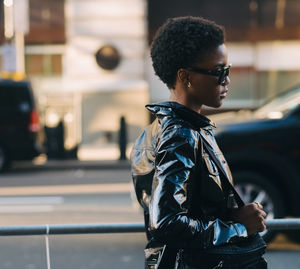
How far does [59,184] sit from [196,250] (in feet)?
30.5

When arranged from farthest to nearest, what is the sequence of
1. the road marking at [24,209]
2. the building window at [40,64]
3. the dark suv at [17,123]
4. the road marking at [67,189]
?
the building window at [40,64] → the dark suv at [17,123] → the road marking at [67,189] → the road marking at [24,209]

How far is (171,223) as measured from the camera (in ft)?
5.01

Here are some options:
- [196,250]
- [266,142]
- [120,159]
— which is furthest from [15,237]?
[120,159]

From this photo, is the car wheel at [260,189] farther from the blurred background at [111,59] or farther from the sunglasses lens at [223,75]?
the blurred background at [111,59]

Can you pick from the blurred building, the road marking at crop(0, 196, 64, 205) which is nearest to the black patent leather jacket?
the road marking at crop(0, 196, 64, 205)

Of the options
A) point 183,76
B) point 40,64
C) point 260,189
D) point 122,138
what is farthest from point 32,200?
point 40,64

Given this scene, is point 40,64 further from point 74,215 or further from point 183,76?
point 183,76

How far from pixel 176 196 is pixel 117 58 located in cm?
1523

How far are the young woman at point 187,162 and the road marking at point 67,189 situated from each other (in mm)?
7786

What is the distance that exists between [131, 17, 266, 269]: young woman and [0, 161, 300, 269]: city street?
923 mm

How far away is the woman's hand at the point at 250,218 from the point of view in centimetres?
166

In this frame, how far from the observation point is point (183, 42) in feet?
5.42

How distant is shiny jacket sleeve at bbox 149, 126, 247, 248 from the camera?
1533 millimetres

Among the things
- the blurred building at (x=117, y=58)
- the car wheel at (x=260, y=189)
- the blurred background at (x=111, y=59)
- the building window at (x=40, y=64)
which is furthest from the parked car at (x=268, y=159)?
the building window at (x=40, y=64)
